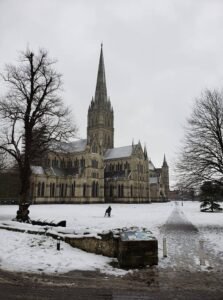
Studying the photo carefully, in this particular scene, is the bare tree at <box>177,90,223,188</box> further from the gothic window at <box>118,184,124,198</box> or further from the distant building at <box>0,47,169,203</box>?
the gothic window at <box>118,184,124,198</box>

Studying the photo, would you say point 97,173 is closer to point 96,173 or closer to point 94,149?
point 96,173

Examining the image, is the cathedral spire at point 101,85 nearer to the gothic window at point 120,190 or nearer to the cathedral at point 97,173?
the cathedral at point 97,173

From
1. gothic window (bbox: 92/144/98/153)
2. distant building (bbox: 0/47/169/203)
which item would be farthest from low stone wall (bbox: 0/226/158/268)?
gothic window (bbox: 92/144/98/153)

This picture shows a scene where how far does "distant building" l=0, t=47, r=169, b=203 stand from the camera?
6831 cm

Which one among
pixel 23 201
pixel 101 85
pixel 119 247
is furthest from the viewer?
pixel 101 85

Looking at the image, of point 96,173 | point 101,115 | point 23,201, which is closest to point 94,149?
point 96,173

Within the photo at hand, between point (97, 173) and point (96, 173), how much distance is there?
0.46 metres

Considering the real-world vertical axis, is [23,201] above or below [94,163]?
below

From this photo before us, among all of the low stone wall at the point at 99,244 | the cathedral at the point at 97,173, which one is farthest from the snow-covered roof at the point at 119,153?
the low stone wall at the point at 99,244

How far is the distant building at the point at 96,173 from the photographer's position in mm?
68312

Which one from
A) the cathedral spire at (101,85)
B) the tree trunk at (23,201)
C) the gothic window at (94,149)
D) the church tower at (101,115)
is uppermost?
the cathedral spire at (101,85)

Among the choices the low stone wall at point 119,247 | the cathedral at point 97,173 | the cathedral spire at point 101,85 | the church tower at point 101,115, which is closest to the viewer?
the low stone wall at point 119,247

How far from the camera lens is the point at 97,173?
241 feet

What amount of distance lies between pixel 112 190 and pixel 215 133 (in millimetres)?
59575
